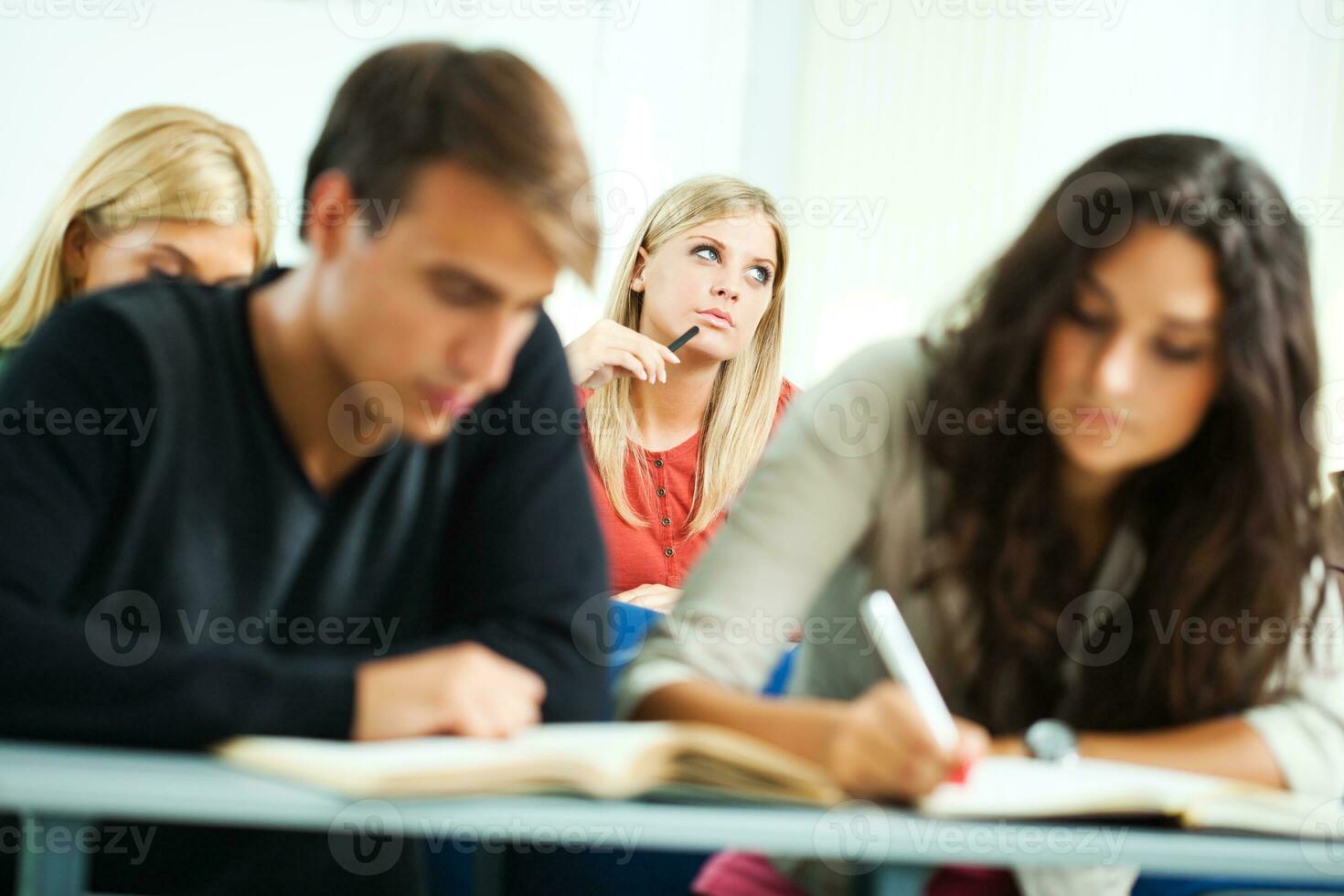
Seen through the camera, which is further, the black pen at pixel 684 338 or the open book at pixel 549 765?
the black pen at pixel 684 338

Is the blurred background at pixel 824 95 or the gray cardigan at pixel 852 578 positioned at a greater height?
the blurred background at pixel 824 95

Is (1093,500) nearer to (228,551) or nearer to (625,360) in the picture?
(228,551)

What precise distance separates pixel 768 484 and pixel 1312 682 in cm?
48

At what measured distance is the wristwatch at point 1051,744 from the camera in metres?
0.88

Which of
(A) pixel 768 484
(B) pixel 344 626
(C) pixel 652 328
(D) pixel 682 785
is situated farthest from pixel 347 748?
(C) pixel 652 328

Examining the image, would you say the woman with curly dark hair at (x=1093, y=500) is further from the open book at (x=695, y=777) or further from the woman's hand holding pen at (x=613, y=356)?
the woman's hand holding pen at (x=613, y=356)

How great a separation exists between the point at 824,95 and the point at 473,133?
3133mm

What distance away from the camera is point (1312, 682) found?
3.39 ft

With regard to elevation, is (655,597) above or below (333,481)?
below

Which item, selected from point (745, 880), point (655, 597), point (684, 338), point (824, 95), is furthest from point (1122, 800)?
point (824, 95)

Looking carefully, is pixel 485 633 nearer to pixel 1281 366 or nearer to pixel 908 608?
pixel 908 608

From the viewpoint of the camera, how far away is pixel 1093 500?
1.15m

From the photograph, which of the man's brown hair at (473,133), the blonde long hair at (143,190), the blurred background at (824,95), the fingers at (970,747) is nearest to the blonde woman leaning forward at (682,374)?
the blonde long hair at (143,190)

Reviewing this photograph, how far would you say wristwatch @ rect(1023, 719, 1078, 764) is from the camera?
0.88 meters
